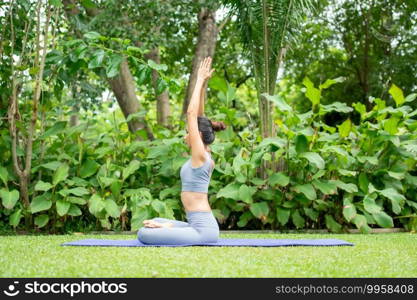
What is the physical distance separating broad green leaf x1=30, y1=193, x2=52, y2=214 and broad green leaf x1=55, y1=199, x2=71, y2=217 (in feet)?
0.33

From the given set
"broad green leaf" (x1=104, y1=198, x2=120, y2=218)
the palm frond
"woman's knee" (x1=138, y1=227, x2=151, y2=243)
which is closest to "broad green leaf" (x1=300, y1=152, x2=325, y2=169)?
the palm frond

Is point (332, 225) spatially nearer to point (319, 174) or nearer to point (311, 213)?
point (311, 213)

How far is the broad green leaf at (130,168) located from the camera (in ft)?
21.9

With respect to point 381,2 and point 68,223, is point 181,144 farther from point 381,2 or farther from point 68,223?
point 381,2

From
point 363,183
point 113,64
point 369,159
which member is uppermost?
point 113,64

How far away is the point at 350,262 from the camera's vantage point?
3.84m

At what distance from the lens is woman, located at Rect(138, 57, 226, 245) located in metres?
4.63

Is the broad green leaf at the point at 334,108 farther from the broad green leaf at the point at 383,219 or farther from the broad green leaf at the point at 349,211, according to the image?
the broad green leaf at the point at 383,219

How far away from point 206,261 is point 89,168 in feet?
11.2

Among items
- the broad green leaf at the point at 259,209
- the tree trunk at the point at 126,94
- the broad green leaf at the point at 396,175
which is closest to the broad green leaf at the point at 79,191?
the broad green leaf at the point at 259,209

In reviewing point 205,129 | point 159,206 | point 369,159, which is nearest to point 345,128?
point 369,159

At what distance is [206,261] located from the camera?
3.72 metres

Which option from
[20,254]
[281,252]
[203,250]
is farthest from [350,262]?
[20,254]

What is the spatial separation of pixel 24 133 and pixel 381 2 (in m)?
12.8
